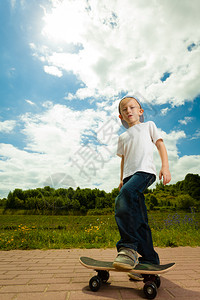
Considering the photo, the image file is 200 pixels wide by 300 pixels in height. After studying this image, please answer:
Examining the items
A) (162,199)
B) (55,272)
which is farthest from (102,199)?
(55,272)

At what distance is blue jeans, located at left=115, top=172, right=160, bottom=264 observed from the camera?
178cm

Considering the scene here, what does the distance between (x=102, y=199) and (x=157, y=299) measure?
65.7 ft

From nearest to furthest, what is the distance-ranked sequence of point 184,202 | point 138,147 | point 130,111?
point 138,147 < point 130,111 < point 184,202

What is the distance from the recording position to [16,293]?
165cm

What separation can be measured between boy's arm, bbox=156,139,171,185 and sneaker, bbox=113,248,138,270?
0.70 m

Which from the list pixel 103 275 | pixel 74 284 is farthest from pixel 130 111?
pixel 74 284

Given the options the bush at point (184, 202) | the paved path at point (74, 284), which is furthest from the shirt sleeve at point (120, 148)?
the bush at point (184, 202)

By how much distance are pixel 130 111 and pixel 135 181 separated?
85cm

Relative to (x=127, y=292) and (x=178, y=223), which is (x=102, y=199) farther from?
(x=127, y=292)

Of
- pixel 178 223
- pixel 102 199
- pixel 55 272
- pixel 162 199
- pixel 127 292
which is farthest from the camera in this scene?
pixel 162 199

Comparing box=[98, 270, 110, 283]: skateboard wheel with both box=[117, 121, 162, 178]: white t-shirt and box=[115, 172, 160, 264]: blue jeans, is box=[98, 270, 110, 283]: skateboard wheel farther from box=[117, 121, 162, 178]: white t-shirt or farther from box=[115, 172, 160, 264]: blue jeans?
box=[117, 121, 162, 178]: white t-shirt

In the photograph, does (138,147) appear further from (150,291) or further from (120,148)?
(150,291)

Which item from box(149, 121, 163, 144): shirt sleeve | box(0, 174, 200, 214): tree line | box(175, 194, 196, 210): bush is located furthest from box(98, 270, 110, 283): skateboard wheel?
box(175, 194, 196, 210): bush

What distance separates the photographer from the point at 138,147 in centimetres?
212
